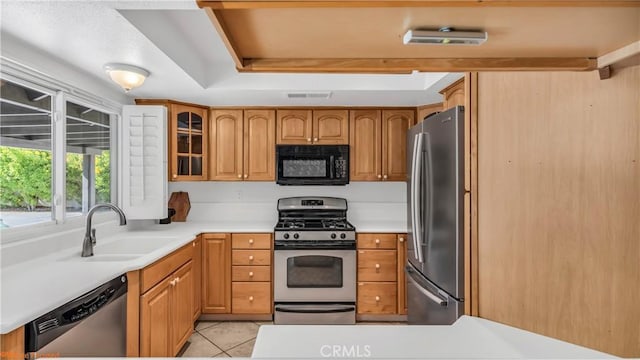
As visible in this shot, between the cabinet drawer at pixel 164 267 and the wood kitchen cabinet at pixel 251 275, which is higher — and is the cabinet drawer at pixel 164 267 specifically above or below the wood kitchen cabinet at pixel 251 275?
above

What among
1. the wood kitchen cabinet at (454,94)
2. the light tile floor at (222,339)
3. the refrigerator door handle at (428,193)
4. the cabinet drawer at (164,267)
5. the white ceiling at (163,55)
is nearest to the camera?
the white ceiling at (163,55)

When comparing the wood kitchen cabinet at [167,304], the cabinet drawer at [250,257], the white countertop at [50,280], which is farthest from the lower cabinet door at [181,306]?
the cabinet drawer at [250,257]

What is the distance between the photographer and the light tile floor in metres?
2.41

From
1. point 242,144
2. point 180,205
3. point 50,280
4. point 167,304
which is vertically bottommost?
point 167,304

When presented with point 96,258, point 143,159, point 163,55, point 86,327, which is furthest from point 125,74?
point 86,327

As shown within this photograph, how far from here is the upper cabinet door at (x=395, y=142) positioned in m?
3.24

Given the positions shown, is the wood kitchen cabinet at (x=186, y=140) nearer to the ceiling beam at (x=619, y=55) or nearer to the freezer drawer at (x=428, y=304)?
the freezer drawer at (x=428, y=304)

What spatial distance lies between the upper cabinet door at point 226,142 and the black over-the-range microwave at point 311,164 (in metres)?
0.44

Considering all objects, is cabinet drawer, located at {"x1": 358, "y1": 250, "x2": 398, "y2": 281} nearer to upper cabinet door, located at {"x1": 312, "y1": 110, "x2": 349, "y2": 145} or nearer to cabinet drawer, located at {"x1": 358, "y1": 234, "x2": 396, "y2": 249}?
cabinet drawer, located at {"x1": 358, "y1": 234, "x2": 396, "y2": 249}

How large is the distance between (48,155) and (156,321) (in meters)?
1.36

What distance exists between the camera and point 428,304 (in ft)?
6.63

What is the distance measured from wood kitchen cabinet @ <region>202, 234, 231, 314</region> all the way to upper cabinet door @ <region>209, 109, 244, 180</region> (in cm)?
71

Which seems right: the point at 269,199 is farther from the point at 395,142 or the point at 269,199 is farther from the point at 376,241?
the point at 395,142

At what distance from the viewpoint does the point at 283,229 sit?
2.91 m
